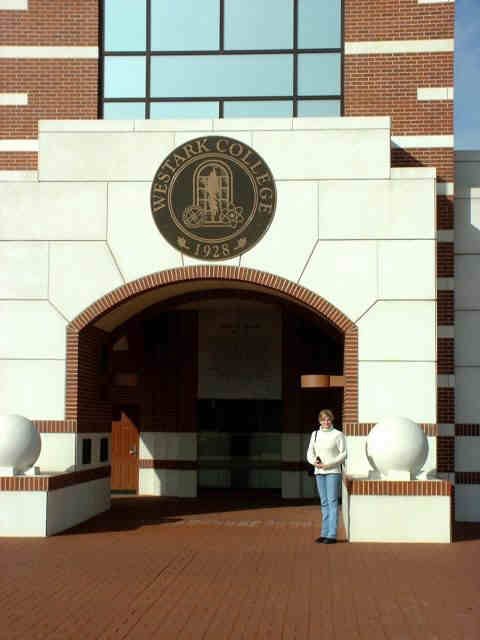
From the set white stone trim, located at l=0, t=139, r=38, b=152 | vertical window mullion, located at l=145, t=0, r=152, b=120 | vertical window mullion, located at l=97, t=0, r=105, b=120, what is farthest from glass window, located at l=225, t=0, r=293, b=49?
white stone trim, located at l=0, t=139, r=38, b=152

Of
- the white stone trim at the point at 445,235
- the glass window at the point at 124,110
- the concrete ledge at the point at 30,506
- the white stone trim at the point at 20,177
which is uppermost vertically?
the glass window at the point at 124,110

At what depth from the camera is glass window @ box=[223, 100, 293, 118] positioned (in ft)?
61.9

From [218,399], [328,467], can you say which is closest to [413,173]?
[328,467]

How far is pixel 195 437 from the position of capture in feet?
76.5

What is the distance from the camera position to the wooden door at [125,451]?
23.5 metres

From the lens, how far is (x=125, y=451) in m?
23.6

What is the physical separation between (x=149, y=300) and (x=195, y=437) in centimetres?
569

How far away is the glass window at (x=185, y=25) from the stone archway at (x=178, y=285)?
4812 mm

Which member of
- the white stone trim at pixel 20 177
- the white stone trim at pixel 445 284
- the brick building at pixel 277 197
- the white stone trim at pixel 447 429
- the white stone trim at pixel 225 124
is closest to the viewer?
the brick building at pixel 277 197

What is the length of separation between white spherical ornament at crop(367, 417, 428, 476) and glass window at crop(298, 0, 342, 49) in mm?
7602

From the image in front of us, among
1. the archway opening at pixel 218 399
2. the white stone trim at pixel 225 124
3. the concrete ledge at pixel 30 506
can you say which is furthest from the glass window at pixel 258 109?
the concrete ledge at pixel 30 506

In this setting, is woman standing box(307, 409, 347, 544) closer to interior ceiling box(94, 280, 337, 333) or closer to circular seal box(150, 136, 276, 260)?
interior ceiling box(94, 280, 337, 333)

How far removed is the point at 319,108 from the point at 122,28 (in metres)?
3.97

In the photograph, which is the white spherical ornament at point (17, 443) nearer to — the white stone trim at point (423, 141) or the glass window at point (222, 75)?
the glass window at point (222, 75)
